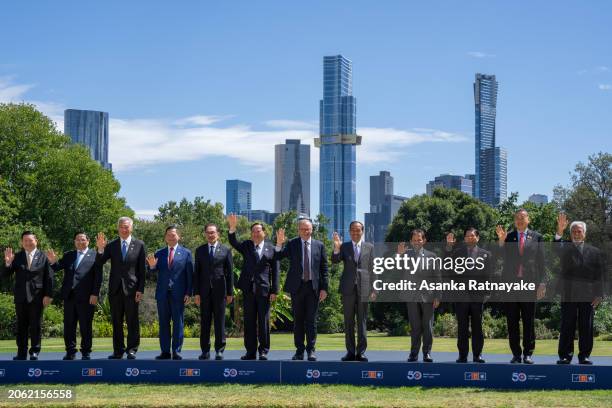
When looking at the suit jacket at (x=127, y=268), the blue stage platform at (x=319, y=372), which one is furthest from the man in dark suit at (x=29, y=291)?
the suit jacket at (x=127, y=268)

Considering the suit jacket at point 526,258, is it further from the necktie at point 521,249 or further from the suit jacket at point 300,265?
the suit jacket at point 300,265

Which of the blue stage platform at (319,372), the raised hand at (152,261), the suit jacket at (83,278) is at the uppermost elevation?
the raised hand at (152,261)

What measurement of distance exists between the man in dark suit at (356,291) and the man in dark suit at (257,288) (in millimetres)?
1085

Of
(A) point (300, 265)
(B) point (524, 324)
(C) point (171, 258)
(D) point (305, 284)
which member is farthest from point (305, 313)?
(B) point (524, 324)

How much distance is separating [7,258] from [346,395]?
6137mm

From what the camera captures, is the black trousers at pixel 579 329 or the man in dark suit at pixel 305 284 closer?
the black trousers at pixel 579 329

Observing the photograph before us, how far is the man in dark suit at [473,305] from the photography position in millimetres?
12008

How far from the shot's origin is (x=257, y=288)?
12477 millimetres

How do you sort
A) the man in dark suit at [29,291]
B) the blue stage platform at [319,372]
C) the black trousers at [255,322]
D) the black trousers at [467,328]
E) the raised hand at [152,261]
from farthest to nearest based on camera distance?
the man in dark suit at [29,291], the raised hand at [152,261], the black trousers at [255,322], the black trousers at [467,328], the blue stage platform at [319,372]

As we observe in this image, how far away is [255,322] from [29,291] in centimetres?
381

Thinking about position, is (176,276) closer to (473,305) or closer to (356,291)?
(356,291)

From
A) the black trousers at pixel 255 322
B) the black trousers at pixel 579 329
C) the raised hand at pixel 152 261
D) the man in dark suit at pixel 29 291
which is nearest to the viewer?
the black trousers at pixel 579 329

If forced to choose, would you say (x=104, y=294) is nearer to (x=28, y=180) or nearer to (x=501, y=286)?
(x=28, y=180)

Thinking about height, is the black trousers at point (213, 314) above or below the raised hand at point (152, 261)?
below
